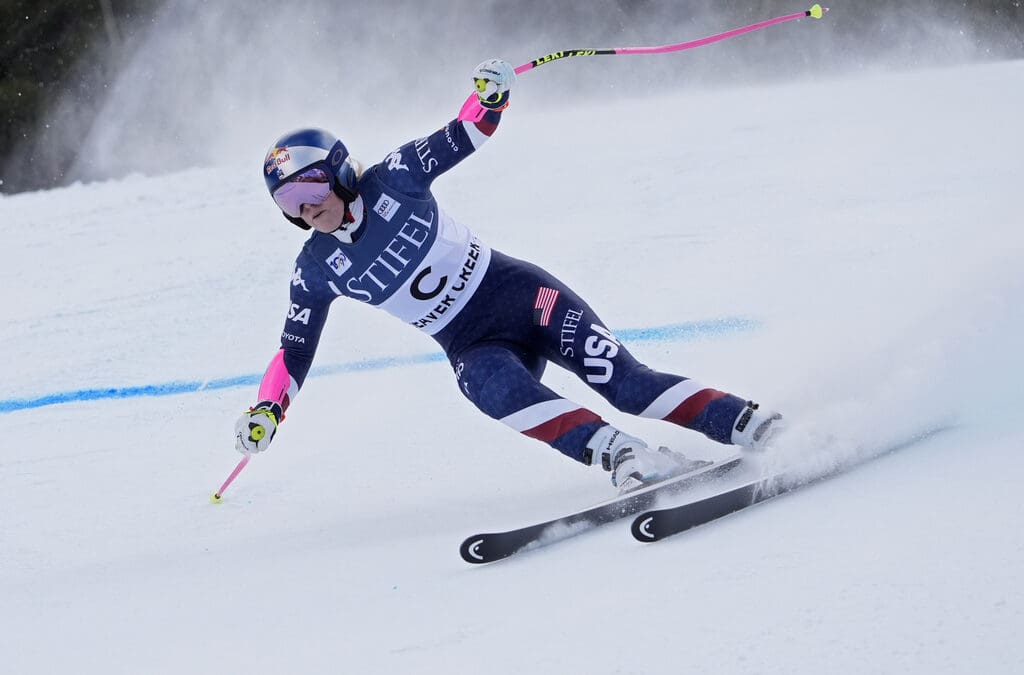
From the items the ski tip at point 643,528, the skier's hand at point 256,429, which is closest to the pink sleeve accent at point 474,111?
the skier's hand at point 256,429

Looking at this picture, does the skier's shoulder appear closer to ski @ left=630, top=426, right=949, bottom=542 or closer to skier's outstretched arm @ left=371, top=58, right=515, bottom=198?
skier's outstretched arm @ left=371, top=58, right=515, bottom=198

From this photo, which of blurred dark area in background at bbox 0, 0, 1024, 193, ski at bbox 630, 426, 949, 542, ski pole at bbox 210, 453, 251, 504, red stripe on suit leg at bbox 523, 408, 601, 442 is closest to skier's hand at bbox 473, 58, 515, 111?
red stripe on suit leg at bbox 523, 408, 601, 442

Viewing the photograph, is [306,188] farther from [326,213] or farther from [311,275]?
[311,275]

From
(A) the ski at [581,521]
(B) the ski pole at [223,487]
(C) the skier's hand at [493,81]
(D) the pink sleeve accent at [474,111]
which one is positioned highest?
(C) the skier's hand at [493,81]

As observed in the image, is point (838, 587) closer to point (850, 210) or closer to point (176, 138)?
point (850, 210)

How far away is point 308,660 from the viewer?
2.32 meters

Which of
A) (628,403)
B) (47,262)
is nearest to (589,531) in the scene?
(628,403)

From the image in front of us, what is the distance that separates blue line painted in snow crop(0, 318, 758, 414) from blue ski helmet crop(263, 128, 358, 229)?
71.4 inches

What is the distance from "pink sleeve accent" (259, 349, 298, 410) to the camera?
3164 millimetres

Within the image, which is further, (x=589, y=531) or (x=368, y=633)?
(x=589, y=531)

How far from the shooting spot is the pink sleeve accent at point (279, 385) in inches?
125

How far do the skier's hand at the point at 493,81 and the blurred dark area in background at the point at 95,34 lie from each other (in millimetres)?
9424

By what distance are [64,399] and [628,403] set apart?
307 centimetres

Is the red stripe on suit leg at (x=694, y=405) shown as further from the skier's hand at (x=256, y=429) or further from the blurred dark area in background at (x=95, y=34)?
the blurred dark area in background at (x=95, y=34)
